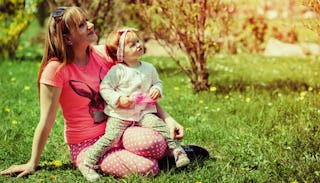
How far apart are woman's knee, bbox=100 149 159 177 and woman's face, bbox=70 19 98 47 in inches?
29.2

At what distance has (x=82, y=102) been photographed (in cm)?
391

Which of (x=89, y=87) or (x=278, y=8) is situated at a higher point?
(x=89, y=87)

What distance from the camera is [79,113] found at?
392 cm

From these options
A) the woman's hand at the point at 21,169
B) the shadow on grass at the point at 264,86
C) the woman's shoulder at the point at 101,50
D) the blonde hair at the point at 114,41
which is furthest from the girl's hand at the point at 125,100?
the shadow on grass at the point at 264,86

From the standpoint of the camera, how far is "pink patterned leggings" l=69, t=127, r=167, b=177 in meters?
3.68

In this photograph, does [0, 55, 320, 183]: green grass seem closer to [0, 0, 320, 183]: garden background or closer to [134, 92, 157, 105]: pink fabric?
[0, 0, 320, 183]: garden background

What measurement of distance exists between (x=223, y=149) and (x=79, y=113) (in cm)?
112

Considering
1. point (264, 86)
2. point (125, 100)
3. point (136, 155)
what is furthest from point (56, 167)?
point (264, 86)

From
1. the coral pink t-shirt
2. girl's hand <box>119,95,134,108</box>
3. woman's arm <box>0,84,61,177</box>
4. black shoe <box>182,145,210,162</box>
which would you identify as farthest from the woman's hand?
black shoe <box>182,145,210,162</box>

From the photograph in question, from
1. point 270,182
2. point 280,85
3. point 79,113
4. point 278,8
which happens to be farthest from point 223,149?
point 278,8

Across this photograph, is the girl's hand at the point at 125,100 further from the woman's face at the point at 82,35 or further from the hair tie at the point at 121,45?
the woman's face at the point at 82,35

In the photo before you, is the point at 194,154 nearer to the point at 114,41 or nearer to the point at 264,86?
the point at 114,41

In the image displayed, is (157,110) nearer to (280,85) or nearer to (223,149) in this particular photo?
(223,149)

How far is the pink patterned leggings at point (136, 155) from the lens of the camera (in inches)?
145
